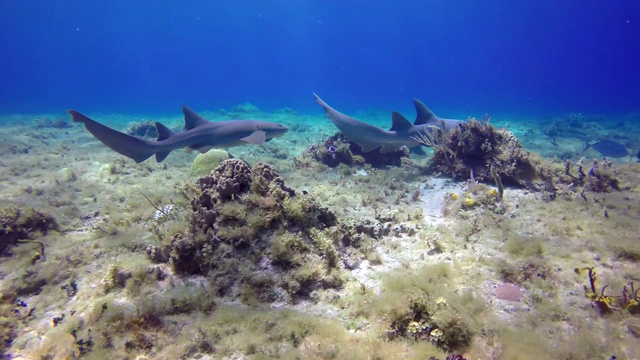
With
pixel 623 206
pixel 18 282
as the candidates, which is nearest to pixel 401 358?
pixel 18 282

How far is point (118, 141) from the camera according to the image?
6.56 m

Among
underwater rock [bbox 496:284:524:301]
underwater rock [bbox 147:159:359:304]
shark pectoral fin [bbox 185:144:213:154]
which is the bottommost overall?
underwater rock [bbox 496:284:524:301]

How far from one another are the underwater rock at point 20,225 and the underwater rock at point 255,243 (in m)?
Answer: 2.87

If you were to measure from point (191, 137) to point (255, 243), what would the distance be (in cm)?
535

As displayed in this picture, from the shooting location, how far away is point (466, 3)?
501ft

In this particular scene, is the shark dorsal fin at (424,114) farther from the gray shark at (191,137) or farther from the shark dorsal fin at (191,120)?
the shark dorsal fin at (191,120)

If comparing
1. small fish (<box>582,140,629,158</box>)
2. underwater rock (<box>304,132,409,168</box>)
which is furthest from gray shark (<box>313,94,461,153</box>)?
small fish (<box>582,140,629,158</box>)

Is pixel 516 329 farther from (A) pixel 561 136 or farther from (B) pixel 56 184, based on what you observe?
(A) pixel 561 136

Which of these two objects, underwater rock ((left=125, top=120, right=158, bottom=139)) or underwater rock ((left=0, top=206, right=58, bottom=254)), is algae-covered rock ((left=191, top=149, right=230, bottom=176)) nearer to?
underwater rock ((left=0, top=206, right=58, bottom=254))

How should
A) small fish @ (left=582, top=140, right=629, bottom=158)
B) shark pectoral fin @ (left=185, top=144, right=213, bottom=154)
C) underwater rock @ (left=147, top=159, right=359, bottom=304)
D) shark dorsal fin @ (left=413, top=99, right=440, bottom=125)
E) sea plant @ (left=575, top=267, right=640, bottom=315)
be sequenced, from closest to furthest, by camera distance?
sea plant @ (left=575, top=267, right=640, bottom=315)
underwater rock @ (left=147, top=159, right=359, bottom=304)
shark pectoral fin @ (left=185, top=144, right=213, bottom=154)
shark dorsal fin @ (left=413, top=99, right=440, bottom=125)
small fish @ (left=582, top=140, right=629, bottom=158)

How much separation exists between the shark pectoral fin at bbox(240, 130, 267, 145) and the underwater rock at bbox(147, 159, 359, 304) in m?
3.71

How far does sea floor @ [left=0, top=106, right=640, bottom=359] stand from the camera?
128 inches

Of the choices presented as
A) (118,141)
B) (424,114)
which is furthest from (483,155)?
(118,141)

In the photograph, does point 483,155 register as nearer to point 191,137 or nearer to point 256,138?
point 256,138
